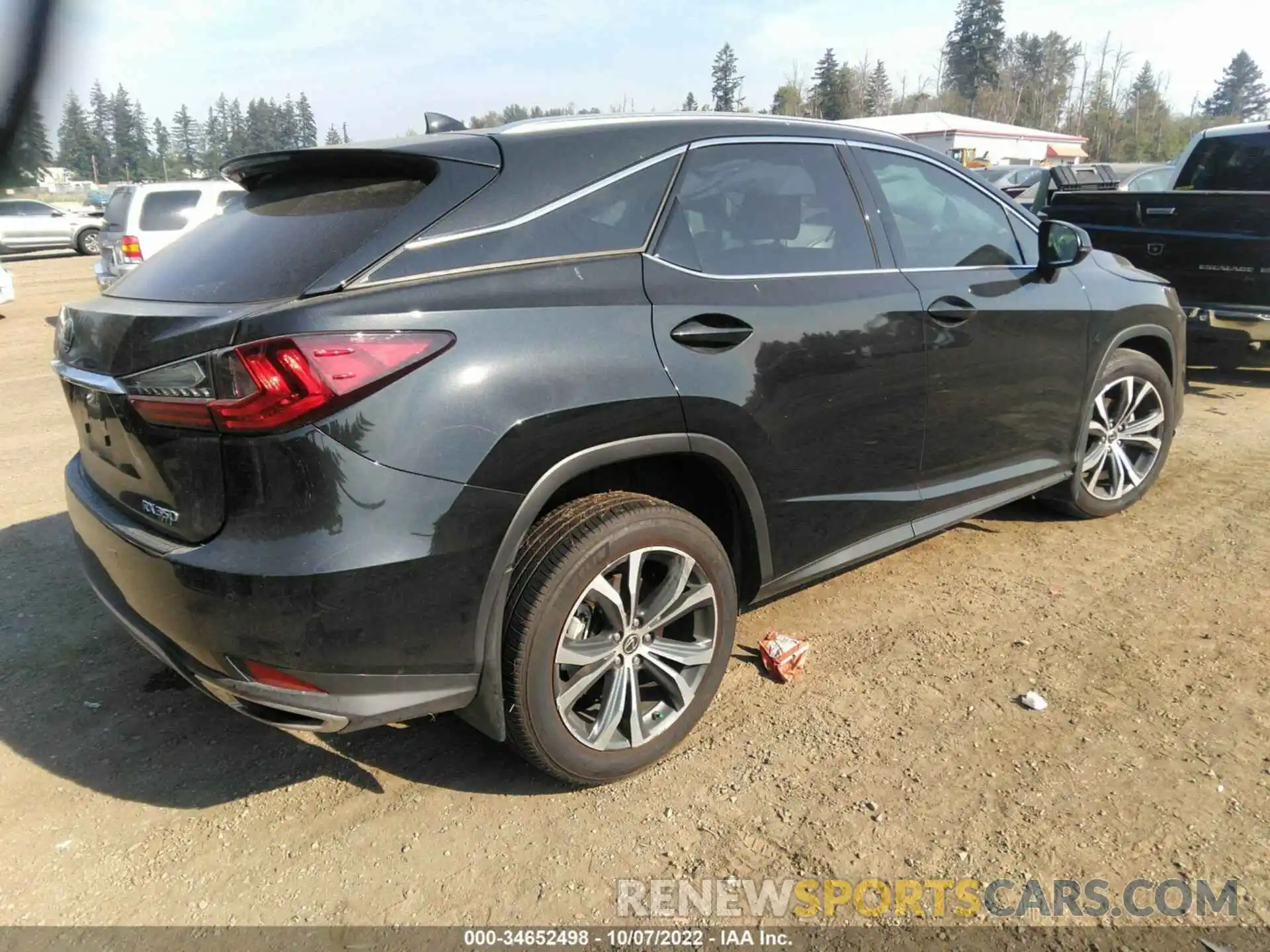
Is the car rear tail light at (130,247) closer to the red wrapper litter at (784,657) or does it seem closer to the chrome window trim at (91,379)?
the chrome window trim at (91,379)

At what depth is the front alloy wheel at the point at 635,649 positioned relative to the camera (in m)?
2.58

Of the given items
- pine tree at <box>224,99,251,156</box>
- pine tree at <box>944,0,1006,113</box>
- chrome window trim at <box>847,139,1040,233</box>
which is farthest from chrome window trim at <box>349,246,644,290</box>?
pine tree at <box>944,0,1006,113</box>

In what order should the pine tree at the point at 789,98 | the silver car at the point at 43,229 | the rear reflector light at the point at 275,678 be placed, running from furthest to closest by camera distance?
the pine tree at the point at 789,98, the silver car at the point at 43,229, the rear reflector light at the point at 275,678

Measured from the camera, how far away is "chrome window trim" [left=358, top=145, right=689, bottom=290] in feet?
7.34

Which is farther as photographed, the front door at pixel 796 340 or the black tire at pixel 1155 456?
the black tire at pixel 1155 456

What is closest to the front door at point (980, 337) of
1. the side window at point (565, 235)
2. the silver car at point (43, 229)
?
the side window at point (565, 235)

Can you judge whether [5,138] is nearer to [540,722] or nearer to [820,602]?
[540,722]

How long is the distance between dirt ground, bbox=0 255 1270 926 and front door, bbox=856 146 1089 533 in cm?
54

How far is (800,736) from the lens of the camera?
116 inches

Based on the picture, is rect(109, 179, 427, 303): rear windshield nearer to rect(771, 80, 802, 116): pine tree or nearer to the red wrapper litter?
the red wrapper litter

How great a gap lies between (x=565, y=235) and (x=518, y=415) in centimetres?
58

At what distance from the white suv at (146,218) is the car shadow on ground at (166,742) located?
10.1 meters

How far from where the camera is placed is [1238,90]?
3967 inches

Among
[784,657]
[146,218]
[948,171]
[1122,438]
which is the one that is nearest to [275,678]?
[784,657]
